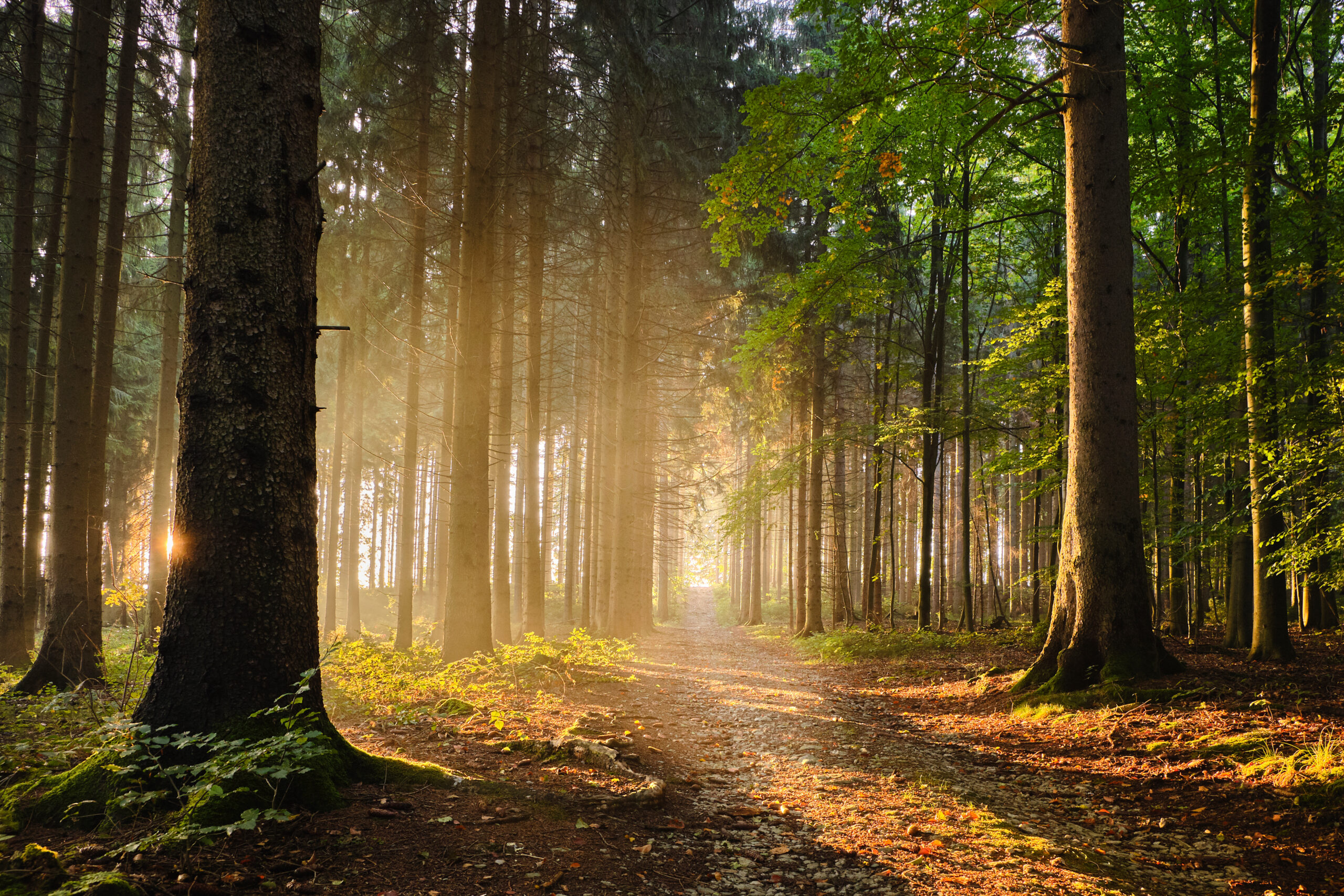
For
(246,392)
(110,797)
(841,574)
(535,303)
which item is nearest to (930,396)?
(841,574)

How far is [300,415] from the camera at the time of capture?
381cm

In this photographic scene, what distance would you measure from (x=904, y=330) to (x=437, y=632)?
15903 mm

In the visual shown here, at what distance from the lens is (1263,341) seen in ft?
24.6

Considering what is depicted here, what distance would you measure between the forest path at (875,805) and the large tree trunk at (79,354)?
6.92 m

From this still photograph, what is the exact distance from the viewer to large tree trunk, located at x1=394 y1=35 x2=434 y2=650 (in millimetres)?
10320

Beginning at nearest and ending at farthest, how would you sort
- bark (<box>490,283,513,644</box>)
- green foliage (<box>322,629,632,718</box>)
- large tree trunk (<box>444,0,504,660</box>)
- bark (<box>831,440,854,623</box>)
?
green foliage (<box>322,629,632,718</box>) < large tree trunk (<box>444,0,504,660</box>) < bark (<box>490,283,513,644</box>) < bark (<box>831,440,854,623</box>)

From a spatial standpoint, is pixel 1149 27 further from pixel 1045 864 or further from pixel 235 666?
pixel 235 666

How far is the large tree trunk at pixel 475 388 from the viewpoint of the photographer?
9328mm

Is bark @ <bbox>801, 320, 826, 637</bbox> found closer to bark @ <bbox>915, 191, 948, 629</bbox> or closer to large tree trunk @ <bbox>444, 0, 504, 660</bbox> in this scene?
bark @ <bbox>915, 191, 948, 629</bbox>

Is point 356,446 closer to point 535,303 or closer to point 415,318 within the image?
point 415,318

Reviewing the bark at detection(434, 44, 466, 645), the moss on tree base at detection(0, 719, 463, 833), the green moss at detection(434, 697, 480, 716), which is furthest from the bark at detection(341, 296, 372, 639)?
the moss on tree base at detection(0, 719, 463, 833)

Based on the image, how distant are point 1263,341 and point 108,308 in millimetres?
15282

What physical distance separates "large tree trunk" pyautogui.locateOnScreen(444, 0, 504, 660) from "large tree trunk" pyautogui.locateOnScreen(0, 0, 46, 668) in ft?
17.5

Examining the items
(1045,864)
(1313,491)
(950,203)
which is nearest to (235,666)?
(1045,864)
